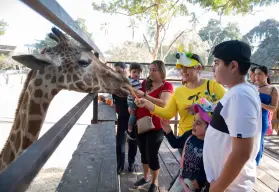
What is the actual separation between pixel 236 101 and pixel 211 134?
28cm

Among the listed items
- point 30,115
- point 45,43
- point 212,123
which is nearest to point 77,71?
point 30,115

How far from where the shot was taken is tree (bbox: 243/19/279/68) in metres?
29.4

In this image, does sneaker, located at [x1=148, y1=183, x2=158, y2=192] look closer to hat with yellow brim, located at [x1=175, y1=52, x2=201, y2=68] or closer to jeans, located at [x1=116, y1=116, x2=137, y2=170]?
jeans, located at [x1=116, y1=116, x2=137, y2=170]

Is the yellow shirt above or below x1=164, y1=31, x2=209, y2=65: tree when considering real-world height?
below

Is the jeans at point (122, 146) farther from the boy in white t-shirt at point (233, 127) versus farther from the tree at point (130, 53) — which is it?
the tree at point (130, 53)

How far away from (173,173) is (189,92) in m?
1.98

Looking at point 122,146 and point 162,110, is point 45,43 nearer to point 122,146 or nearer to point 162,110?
point 122,146

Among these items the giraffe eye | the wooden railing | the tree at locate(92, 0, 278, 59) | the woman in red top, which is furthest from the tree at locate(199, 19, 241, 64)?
the wooden railing

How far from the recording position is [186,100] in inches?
93.7

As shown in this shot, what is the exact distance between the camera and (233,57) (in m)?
1.41

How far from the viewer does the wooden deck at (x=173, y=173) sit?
3.49 metres

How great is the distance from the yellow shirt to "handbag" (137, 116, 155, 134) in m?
0.57

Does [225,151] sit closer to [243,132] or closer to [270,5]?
[243,132]

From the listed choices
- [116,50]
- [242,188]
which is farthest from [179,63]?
[116,50]
